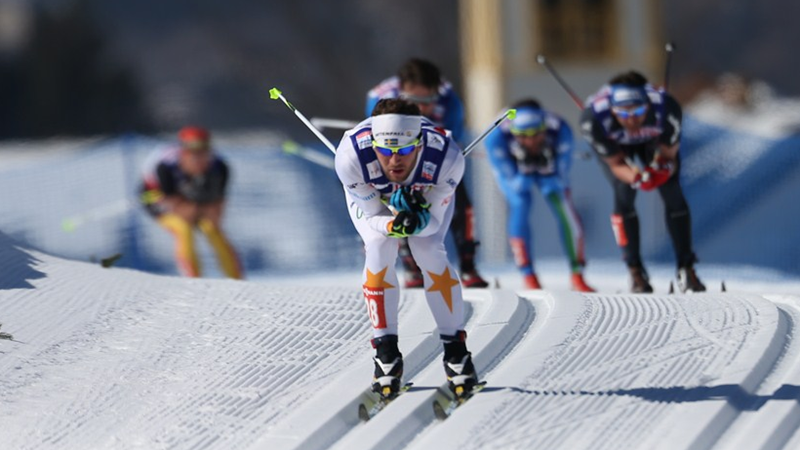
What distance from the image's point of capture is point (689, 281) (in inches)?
390

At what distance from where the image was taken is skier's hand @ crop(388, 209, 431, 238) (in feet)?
21.1

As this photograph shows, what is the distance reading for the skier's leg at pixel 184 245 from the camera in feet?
43.6

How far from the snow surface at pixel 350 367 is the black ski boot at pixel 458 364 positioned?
0.28 ft

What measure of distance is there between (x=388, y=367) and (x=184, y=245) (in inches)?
276

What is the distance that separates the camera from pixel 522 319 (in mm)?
8039

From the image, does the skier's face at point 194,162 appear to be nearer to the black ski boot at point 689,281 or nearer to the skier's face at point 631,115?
the skier's face at point 631,115

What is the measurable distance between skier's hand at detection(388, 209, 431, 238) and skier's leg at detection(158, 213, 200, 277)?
22.6ft

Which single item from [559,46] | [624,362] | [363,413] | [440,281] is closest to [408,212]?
[440,281]

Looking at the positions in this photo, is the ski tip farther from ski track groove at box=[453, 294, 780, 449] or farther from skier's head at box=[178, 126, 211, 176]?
skier's head at box=[178, 126, 211, 176]

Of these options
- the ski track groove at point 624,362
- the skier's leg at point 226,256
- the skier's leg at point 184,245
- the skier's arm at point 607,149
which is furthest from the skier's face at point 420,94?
the skier's leg at point 226,256

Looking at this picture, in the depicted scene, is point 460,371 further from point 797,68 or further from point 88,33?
point 797,68

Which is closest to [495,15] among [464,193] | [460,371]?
[464,193]

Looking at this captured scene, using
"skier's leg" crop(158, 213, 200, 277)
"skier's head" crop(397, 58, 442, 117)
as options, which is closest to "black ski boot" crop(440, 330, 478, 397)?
"skier's head" crop(397, 58, 442, 117)

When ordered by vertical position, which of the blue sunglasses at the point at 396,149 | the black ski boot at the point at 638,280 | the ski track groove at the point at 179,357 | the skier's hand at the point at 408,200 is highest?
the blue sunglasses at the point at 396,149
